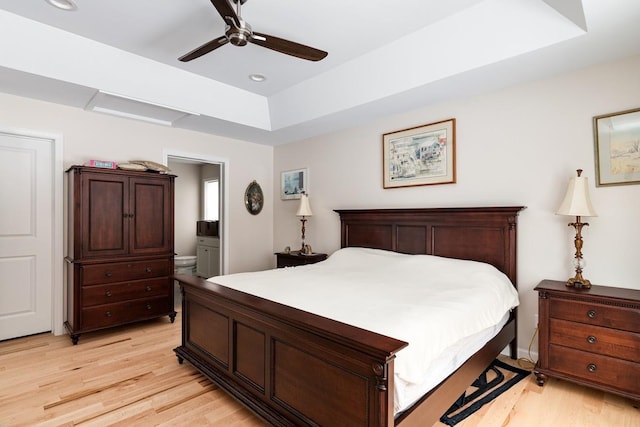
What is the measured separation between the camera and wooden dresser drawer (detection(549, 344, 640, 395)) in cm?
205

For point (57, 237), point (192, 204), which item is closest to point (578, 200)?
point (57, 237)

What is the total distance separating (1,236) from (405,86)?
3959 millimetres

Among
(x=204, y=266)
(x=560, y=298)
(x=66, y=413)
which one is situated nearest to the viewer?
(x=66, y=413)

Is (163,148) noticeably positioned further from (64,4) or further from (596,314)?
(596,314)

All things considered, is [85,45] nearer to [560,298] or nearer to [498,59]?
[498,59]

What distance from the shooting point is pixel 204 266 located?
19.7 ft

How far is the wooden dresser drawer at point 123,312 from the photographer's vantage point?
3.22 meters

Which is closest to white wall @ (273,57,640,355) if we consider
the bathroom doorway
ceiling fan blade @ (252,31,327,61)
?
ceiling fan blade @ (252,31,327,61)

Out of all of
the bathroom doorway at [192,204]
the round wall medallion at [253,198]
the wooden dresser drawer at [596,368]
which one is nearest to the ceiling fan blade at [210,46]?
the round wall medallion at [253,198]

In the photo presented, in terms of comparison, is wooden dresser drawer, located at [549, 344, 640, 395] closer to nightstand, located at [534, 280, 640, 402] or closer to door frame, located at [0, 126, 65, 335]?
nightstand, located at [534, 280, 640, 402]

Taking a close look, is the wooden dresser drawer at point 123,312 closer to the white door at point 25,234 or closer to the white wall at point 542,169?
the white door at point 25,234

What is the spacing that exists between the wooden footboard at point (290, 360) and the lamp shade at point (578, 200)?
1864 millimetres

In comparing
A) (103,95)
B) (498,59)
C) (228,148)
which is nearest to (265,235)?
(228,148)

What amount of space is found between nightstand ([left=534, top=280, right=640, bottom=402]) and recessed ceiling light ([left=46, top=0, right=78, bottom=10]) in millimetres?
3795
